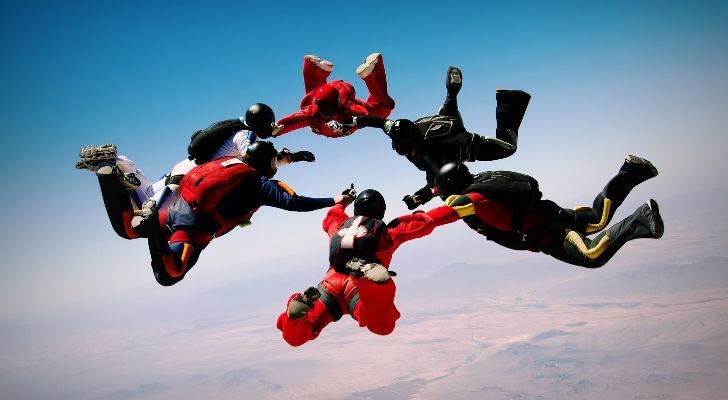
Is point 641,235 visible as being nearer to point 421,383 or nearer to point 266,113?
point 266,113

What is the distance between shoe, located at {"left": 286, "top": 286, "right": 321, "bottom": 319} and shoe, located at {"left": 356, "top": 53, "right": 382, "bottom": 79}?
4.44 metres

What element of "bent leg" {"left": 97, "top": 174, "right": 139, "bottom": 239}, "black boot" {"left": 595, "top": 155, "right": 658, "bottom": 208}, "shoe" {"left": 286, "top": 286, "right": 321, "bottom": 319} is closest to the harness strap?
"shoe" {"left": 286, "top": 286, "right": 321, "bottom": 319}

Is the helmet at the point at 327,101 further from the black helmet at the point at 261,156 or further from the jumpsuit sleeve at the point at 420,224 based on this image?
the jumpsuit sleeve at the point at 420,224

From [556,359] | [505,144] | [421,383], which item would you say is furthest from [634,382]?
[505,144]

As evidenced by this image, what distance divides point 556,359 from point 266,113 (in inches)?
8284

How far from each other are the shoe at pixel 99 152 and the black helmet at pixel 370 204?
9.82 feet

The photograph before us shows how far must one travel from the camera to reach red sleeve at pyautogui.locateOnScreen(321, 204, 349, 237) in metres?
6.09

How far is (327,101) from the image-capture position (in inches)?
299

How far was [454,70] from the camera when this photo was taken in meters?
7.29

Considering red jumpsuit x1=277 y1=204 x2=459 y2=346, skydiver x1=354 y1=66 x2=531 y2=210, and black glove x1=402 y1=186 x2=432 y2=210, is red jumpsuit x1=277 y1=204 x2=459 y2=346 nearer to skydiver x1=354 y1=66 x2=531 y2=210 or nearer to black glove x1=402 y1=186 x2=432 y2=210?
black glove x1=402 y1=186 x2=432 y2=210

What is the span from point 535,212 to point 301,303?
343cm

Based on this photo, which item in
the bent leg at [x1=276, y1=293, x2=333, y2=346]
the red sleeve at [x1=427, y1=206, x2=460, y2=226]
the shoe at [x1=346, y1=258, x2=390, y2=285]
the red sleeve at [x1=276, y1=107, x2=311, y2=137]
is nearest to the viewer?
the shoe at [x1=346, y1=258, x2=390, y2=285]

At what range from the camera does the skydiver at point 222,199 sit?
19.2ft

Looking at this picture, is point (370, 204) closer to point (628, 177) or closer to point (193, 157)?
point (193, 157)
